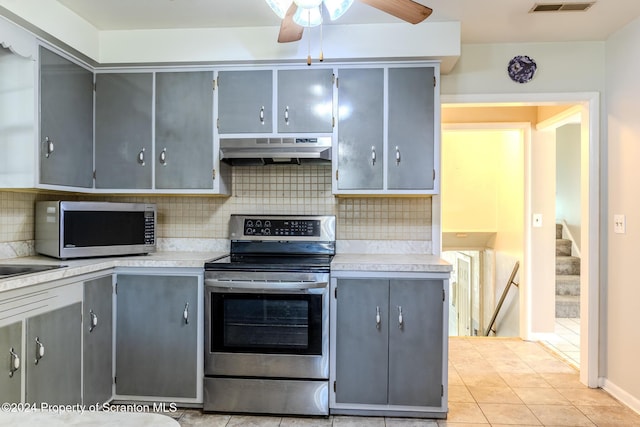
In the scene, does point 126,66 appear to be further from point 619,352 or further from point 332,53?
point 619,352

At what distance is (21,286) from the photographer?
5.81 feet

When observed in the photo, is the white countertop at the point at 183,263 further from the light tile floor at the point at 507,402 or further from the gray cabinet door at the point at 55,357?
the light tile floor at the point at 507,402

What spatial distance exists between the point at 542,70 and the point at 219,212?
246 cm

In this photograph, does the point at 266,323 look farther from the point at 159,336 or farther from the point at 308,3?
the point at 308,3

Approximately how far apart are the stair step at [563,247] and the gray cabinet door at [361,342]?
4.27m

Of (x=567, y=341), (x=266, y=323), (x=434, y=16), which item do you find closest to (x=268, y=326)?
(x=266, y=323)

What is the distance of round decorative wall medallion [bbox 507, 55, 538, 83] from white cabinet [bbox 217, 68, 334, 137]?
127 cm

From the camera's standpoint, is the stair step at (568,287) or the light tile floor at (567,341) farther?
the stair step at (568,287)

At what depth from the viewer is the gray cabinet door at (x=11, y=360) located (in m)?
1.71

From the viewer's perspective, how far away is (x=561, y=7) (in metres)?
2.33

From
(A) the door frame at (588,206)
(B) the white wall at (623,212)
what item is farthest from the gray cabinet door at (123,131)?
(B) the white wall at (623,212)

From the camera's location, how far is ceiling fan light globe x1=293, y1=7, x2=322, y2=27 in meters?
1.65

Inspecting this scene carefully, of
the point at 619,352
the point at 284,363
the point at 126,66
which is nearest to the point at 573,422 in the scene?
the point at 619,352

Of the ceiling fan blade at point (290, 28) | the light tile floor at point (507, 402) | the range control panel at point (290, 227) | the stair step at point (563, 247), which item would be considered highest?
the ceiling fan blade at point (290, 28)
